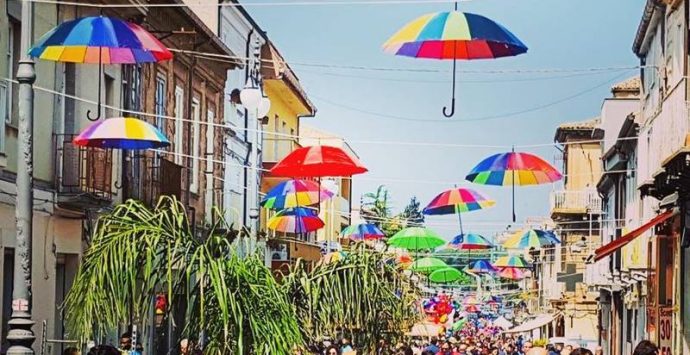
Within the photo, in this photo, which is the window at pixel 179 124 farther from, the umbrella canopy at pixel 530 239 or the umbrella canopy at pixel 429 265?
the umbrella canopy at pixel 530 239

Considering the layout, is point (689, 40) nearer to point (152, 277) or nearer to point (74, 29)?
Answer: point (74, 29)

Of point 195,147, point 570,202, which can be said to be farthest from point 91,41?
point 570,202

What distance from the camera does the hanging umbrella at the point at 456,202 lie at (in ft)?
102

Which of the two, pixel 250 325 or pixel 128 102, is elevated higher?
pixel 128 102

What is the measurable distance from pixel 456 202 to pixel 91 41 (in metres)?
16.9

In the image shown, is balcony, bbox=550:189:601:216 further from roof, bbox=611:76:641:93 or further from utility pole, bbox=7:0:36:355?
utility pole, bbox=7:0:36:355

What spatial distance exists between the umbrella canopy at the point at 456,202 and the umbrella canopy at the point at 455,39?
15960 millimetres

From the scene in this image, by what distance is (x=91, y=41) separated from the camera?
14.9 m

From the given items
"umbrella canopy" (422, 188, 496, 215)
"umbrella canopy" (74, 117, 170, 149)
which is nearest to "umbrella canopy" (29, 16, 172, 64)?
"umbrella canopy" (74, 117, 170, 149)

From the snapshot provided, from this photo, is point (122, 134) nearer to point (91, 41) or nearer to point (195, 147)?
point (91, 41)

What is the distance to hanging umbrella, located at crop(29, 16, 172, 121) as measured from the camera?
15016mm

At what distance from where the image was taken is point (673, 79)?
82.8 feet

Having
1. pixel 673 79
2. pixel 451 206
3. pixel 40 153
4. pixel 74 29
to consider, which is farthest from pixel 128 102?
pixel 74 29

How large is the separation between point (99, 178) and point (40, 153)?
79.5 inches
